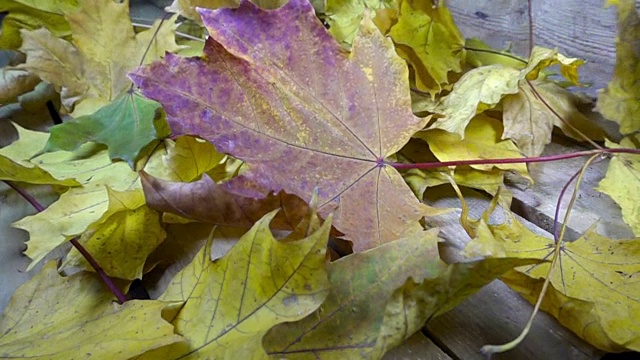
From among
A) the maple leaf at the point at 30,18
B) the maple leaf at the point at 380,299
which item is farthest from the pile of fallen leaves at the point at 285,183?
the maple leaf at the point at 30,18

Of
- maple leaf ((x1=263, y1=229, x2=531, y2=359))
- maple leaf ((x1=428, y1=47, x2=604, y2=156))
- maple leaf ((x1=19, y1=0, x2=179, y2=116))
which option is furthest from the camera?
maple leaf ((x1=19, y1=0, x2=179, y2=116))

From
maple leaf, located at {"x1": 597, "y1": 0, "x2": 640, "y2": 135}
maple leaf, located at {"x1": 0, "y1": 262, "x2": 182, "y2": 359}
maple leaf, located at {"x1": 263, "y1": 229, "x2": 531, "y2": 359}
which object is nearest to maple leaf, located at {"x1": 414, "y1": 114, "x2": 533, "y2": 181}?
maple leaf, located at {"x1": 597, "y1": 0, "x2": 640, "y2": 135}

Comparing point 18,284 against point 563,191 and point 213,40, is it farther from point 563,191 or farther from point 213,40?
point 563,191

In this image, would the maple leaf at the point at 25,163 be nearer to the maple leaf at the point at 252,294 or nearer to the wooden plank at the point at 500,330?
the maple leaf at the point at 252,294

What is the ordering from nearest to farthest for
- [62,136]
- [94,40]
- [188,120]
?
[188,120], [62,136], [94,40]

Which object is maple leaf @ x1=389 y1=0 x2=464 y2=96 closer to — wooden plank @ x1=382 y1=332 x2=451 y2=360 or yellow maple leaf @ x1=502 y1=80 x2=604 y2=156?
yellow maple leaf @ x1=502 y1=80 x2=604 y2=156

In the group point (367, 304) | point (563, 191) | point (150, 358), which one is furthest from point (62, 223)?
point (563, 191)
